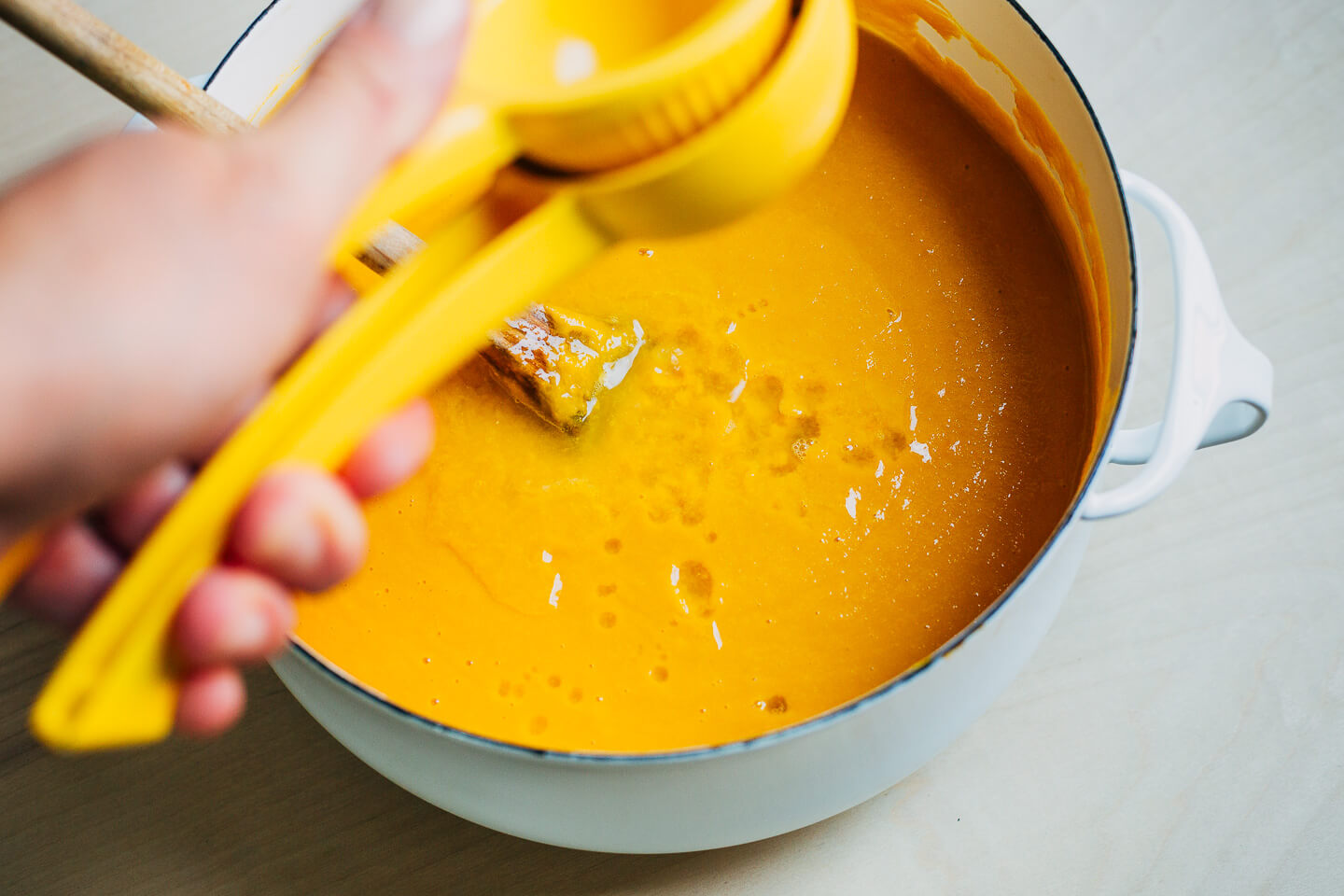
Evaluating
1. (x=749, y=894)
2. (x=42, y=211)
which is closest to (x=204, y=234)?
(x=42, y=211)

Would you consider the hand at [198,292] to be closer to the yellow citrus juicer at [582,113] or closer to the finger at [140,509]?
the yellow citrus juicer at [582,113]

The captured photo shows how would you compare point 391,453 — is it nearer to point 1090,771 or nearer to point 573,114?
point 573,114

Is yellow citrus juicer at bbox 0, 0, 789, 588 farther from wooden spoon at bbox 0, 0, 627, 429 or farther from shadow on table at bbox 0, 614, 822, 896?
shadow on table at bbox 0, 614, 822, 896

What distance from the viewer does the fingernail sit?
41 centimetres

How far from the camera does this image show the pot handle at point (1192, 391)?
57 centimetres

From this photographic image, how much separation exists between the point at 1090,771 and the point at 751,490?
319 mm

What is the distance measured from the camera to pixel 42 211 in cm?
38

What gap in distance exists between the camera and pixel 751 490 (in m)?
0.74

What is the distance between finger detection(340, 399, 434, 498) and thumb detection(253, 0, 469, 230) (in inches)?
6.0

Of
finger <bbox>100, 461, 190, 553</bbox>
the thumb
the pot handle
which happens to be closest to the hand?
the thumb

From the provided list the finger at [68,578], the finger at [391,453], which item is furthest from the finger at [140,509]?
the finger at [391,453]

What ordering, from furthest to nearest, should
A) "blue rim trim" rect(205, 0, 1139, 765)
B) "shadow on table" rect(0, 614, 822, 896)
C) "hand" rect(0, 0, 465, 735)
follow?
1. "shadow on table" rect(0, 614, 822, 896)
2. "blue rim trim" rect(205, 0, 1139, 765)
3. "hand" rect(0, 0, 465, 735)

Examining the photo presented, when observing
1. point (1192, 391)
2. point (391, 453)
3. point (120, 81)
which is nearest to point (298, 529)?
point (391, 453)

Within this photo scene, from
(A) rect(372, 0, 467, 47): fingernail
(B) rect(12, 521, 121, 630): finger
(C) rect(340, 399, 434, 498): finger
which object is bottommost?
(B) rect(12, 521, 121, 630): finger
